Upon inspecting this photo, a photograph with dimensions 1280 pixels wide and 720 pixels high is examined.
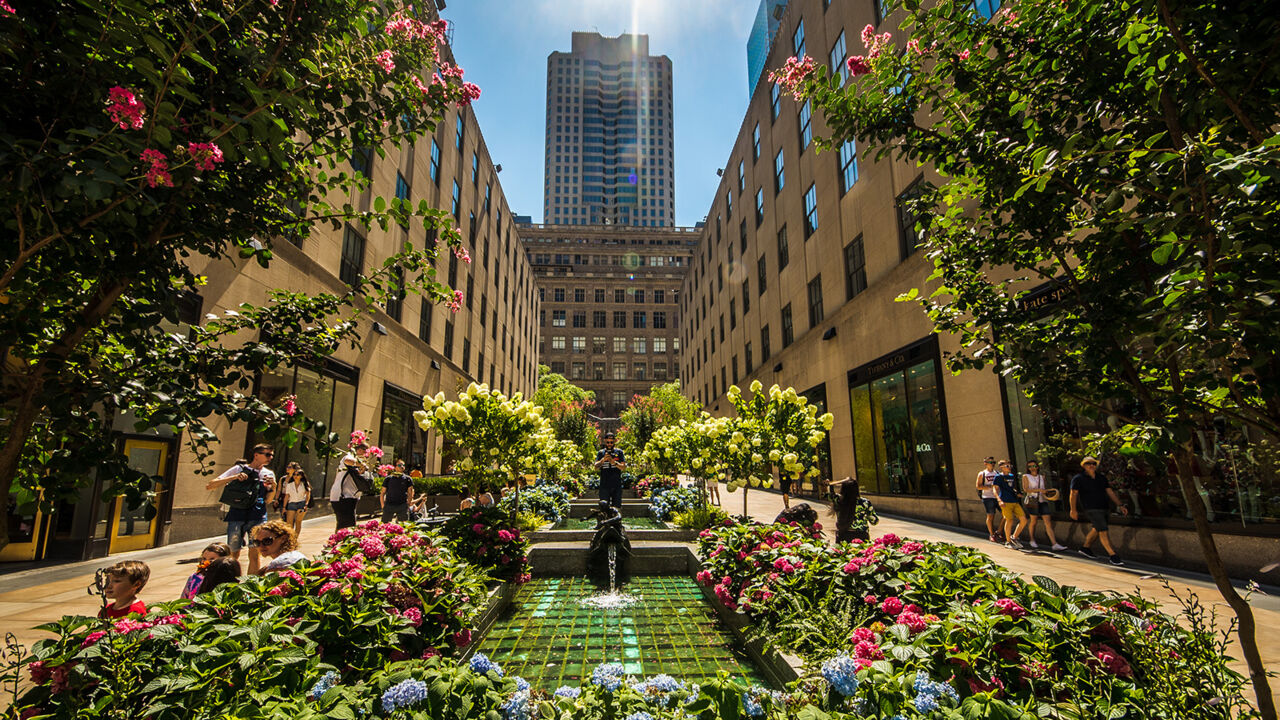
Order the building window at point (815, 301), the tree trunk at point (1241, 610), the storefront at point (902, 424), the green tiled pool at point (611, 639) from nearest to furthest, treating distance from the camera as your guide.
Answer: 1. the tree trunk at point (1241, 610)
2. the green tiled pool at point (611, 639)
3. the storefront at point (902, 424)
4. the building window at point (815, 301)

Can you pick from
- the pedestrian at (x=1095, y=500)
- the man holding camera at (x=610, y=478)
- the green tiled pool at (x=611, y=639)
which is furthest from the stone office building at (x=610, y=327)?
the green tiled pool at (x=611, y=639)

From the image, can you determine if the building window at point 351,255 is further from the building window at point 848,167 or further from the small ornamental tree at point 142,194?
the building window at point 848,167

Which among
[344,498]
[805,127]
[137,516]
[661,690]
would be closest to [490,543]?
[344,498]

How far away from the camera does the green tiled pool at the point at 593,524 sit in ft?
44.0

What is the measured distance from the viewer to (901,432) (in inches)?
635

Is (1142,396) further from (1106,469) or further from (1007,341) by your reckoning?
(1106,469)

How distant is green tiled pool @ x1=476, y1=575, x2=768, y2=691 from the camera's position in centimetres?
492

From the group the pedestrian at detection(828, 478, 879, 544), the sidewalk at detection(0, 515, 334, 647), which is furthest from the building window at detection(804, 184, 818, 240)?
the sidewalk at detection(0, 515, 334, 647)

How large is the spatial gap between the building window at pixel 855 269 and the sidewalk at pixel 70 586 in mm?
17082

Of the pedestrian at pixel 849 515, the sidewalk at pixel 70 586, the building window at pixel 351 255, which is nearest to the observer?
the sidewalk at pixel 70 586

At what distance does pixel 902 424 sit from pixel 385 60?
16281 mm

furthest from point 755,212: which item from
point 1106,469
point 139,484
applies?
point 139,484

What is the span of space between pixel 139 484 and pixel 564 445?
58.5 feet

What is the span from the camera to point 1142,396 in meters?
2.78
